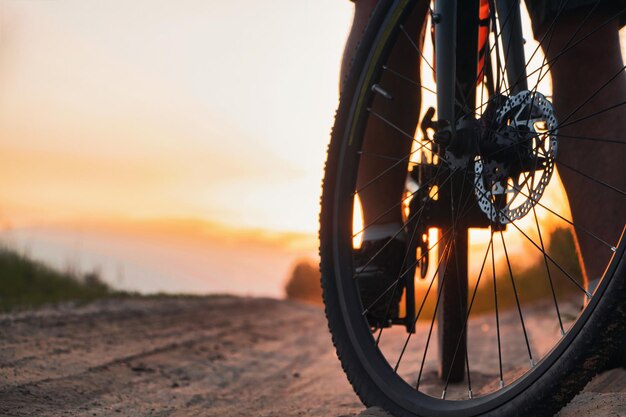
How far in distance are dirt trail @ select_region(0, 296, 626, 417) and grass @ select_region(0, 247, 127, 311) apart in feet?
2.39

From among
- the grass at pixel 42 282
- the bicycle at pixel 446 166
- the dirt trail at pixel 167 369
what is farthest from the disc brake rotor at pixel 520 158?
the grass at pixel 42 282

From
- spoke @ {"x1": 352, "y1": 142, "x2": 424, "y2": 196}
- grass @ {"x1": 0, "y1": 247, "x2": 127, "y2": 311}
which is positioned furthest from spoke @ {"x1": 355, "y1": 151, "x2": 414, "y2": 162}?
grass @ {"x1": 0, "y1": 247, "x2": 127, "y2": 311}

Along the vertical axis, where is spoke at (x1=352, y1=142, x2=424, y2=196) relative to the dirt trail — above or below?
above

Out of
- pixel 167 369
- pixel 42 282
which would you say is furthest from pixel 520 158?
pixel 42 282

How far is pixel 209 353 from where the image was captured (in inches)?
122

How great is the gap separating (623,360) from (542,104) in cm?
83

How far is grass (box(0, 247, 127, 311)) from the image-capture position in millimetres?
4863

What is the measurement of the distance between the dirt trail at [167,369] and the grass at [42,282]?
2.39ft

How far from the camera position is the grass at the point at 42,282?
16.0ft

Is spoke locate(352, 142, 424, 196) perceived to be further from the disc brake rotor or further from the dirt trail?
the dirt trail

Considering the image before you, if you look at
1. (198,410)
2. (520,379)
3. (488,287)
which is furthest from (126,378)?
(488,287)

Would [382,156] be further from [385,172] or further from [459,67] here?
[459,67]

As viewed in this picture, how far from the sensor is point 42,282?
17.6ft

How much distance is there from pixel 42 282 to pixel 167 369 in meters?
3.31
